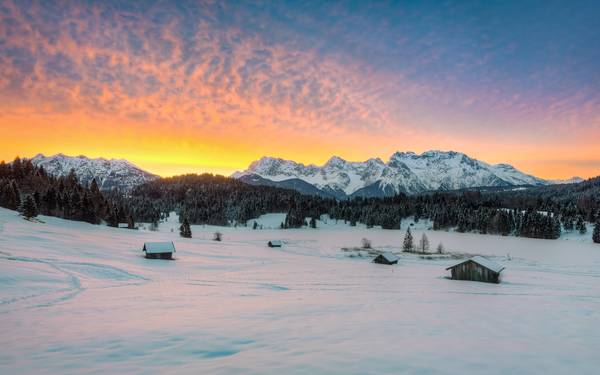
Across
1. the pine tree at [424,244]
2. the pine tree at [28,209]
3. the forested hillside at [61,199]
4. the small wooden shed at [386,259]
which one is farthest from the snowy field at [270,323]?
the forested hillside at [61,199]

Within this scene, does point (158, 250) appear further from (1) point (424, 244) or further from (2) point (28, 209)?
(1) point (424, 244)

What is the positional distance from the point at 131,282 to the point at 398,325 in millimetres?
27583

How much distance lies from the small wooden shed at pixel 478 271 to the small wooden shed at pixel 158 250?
4586cm

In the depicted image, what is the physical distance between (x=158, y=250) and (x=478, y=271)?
5042 cm

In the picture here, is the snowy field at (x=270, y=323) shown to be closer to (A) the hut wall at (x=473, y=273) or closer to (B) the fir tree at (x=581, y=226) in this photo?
(A) the hut wall at (x=473, y=273)

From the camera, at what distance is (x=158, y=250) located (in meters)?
55.9

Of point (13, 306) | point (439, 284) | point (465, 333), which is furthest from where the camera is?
point (439, 284)

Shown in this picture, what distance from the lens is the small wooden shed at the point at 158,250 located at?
54.9 metres

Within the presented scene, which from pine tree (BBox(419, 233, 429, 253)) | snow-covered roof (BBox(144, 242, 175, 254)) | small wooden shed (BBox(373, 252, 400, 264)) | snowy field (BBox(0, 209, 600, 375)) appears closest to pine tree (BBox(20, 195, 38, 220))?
snowy field (BBox(0, 209, 600, 375))

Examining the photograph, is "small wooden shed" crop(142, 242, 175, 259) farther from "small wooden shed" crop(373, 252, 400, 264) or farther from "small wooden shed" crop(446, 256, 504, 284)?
"small wooden shed" crop(446, 256, 504, 284)

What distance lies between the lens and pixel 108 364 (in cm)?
1110

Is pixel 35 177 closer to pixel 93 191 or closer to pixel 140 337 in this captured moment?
pixel 93 191

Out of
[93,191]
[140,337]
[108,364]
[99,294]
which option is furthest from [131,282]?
[93,191]

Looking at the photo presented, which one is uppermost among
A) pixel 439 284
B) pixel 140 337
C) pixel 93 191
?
pixel 93 191
